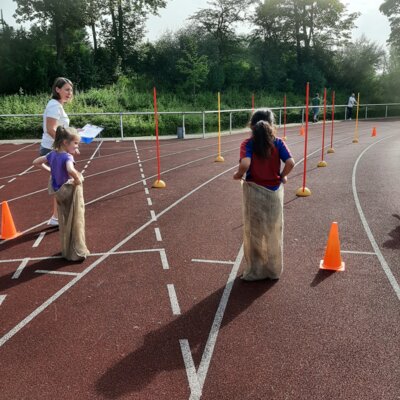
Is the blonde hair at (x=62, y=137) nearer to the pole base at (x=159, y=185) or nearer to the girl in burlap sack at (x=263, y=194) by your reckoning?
the girl in burlap sack at (x=263, y=194)

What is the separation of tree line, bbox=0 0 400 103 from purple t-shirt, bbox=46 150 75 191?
28.5 meters

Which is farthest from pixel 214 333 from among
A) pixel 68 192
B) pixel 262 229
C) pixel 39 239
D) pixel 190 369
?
pixel 39 239

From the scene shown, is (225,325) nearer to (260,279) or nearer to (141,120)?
(260,279)

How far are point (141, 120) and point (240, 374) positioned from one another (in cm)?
2147

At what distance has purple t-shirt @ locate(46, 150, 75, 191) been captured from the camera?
18.3ft

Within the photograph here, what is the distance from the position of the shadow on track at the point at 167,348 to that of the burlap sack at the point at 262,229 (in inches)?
12.3

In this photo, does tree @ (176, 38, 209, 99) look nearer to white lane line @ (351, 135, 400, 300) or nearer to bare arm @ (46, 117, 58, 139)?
white lane line @ (351, 135, 400, 300)

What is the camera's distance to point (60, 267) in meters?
5.56

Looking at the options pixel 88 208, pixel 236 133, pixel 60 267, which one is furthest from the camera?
pixel 236 133

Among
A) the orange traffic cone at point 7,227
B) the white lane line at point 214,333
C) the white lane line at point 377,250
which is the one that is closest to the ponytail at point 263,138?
the white lane line at point 214,333

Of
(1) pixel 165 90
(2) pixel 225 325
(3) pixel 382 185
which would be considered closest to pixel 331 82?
(1) pixel 165 90

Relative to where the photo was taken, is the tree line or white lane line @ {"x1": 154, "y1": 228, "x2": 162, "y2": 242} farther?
the tree line

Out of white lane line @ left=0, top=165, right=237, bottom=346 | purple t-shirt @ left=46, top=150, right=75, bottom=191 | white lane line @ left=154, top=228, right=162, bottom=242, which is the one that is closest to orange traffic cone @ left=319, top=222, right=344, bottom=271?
white lane line @ left=0, top=165, right=237, bottom=346

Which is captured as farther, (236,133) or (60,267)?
(236,133)
